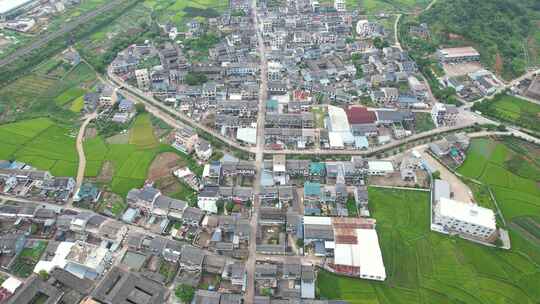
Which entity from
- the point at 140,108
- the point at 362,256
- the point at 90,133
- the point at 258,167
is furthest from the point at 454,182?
the point at 90,133

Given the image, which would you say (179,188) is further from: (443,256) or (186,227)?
(443,256)

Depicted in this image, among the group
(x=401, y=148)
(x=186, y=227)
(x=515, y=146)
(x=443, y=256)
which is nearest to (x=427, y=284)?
(x=443, y=256)

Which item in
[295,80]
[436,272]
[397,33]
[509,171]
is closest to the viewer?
[436,272]

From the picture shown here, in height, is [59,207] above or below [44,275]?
above

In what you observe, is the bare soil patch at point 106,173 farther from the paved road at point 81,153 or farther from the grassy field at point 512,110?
the grassy field at point 512,110

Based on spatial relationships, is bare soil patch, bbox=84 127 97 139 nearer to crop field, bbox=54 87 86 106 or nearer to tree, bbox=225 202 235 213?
crop field, bbox=54 87 86 106

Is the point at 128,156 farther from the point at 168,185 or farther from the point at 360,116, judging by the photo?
the point at 360,116

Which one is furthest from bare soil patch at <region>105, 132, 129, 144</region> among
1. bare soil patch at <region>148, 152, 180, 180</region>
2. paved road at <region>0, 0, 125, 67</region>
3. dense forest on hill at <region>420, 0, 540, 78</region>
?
dense forest on hill at <region>420, 0, 540, 78</region>
